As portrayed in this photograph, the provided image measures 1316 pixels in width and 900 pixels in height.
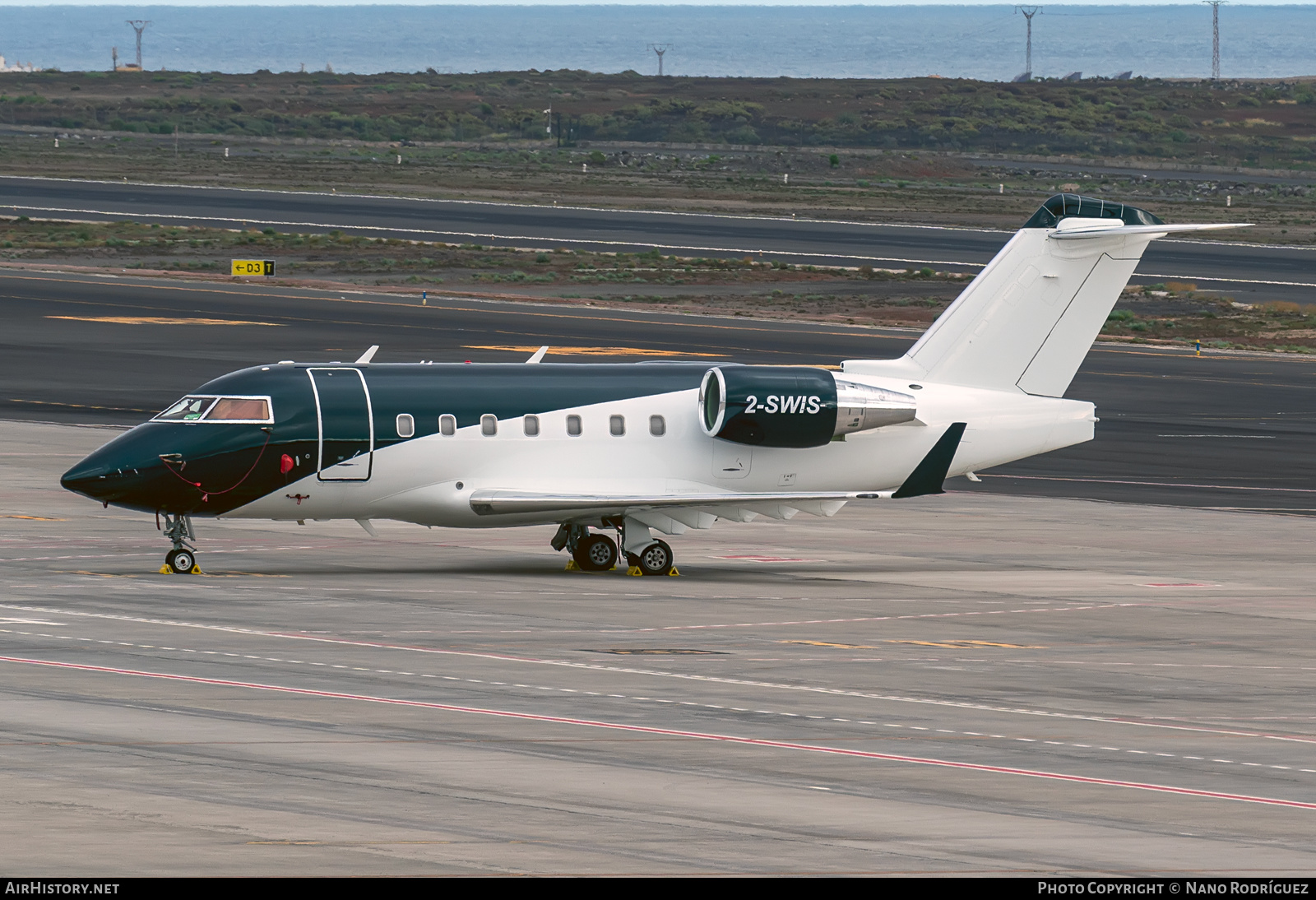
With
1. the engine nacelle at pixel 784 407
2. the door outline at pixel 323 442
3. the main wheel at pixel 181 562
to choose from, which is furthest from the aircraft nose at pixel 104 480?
the engine nacelle at pixel 784 407

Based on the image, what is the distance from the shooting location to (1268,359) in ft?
258

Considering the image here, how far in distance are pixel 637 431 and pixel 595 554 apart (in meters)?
2.45

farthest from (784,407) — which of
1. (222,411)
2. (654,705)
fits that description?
(654,705)

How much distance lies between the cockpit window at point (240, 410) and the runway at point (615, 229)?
251ft

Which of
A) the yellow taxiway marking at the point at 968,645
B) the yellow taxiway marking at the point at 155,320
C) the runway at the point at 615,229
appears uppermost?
the runway at the point at 615,229

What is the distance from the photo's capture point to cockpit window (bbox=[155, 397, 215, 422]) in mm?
34188

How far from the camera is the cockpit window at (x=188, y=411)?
1346 inches

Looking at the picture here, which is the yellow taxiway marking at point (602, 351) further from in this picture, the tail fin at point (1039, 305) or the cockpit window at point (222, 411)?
the cockpit window at point (222, 411)

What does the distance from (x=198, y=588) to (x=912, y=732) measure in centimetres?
1453

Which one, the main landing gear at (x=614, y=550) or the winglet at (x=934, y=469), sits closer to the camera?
the main landing gear at (x=614, y=550)

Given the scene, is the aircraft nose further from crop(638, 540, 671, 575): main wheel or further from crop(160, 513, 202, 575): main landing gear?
crop(638, 540, 671, 575): main wheel

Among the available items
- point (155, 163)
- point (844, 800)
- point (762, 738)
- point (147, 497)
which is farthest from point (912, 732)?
point (155, 163)

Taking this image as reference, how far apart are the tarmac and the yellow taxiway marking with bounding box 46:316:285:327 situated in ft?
129

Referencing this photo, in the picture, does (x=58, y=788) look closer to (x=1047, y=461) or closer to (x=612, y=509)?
(x=612, y=509)
